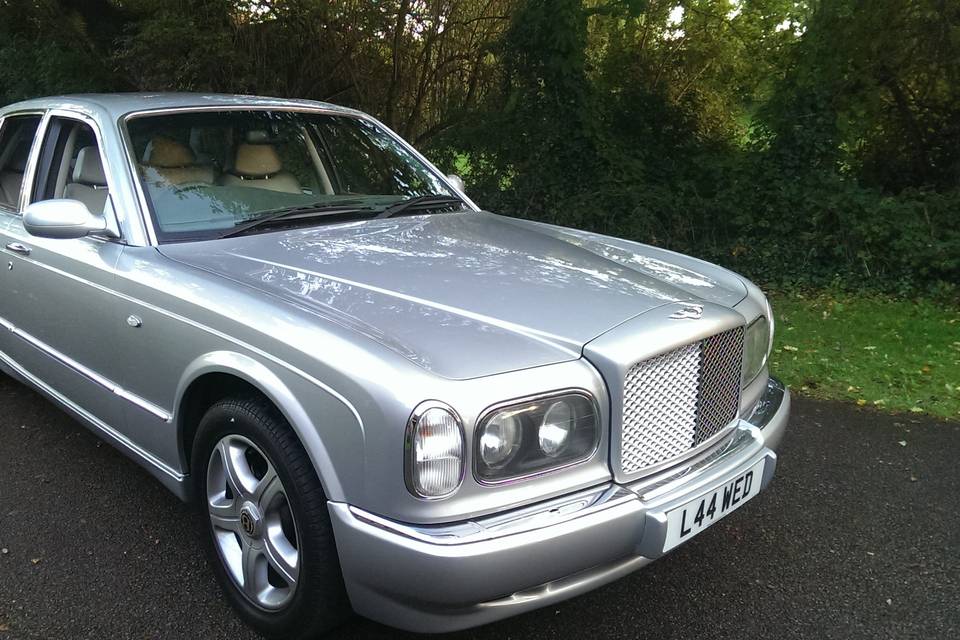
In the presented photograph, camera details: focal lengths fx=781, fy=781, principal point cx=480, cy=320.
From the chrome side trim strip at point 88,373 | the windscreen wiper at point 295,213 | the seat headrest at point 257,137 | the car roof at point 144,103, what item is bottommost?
the chrome side trim strip at point 88,373

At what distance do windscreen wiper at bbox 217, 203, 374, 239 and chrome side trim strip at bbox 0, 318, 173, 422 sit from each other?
25.8 inches

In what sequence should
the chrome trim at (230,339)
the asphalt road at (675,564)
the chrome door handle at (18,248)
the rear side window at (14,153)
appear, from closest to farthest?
1. the chrome trim at (230,339)
2. the asphalt road at (675,564)
3. the chrome door handle at (18,248)
4. the rear side window at (14,153)

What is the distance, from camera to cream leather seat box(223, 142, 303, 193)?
130 inches

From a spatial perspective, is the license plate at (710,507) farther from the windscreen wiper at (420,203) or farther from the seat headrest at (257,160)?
the seat headrest at (257,160)

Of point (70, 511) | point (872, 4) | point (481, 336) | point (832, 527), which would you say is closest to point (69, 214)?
point (70, 511)

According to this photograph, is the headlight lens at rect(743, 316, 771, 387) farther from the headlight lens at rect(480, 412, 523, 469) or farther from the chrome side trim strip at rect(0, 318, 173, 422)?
the chrome side trim strip at rect(0, 318, 173, 422)

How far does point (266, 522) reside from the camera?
91.3 inches

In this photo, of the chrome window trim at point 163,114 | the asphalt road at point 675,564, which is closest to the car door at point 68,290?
the chrome window trim at point 163,114

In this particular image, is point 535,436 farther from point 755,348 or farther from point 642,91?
point 642,91

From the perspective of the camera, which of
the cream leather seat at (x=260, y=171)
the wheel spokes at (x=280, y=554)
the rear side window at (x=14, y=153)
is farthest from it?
the rear side window at (x=14, y=153)

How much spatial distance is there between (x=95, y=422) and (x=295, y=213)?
117 cm

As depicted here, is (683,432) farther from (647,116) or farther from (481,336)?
(647,116)

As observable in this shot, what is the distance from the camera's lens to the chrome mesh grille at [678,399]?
214cm

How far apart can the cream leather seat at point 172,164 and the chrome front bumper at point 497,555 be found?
1704mm
